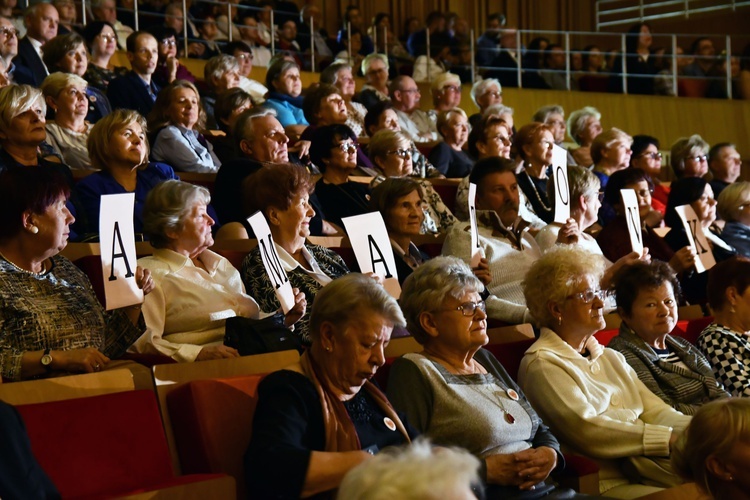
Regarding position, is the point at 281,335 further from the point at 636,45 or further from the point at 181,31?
the point at 636,45

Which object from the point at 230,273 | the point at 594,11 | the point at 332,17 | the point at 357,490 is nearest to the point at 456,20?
the point at 332,17

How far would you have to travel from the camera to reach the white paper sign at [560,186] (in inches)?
158

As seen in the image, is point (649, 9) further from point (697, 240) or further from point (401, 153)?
point (697, 240)

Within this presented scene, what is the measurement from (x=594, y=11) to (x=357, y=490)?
11043 mm

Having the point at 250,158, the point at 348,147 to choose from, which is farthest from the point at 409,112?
the point at 250,158

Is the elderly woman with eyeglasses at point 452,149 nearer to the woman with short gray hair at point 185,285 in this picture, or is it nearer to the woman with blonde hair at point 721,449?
the woman with short gray hair at point 185,285

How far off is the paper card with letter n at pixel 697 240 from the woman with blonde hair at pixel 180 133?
6.60ft

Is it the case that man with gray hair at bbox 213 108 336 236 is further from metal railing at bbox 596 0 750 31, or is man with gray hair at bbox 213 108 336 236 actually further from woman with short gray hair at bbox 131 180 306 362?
metal railing at bbox 596 0 750 31

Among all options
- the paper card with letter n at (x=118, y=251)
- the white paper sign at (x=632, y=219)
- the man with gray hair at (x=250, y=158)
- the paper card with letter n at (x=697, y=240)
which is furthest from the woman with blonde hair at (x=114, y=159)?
the paper card with letter n at (x=697, y=240)

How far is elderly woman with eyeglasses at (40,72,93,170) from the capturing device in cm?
464

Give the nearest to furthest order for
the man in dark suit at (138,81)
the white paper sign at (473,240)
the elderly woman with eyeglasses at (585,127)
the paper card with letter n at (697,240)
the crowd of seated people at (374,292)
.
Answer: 1. the crowd of seated people at (374,292)
2. the white paper sign at (473,240)
3. the paper card with letter n at (697,240)
4. the man in dark suit at (138,81)
5. the elderly woman with eyeglasses at (585,127)

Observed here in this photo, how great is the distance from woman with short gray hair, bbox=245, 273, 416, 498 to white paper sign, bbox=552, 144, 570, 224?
1764 millimetres

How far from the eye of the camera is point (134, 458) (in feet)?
6.98

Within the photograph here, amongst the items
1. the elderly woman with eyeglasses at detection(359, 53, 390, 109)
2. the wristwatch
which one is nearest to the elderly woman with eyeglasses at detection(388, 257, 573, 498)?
the wristwatch
